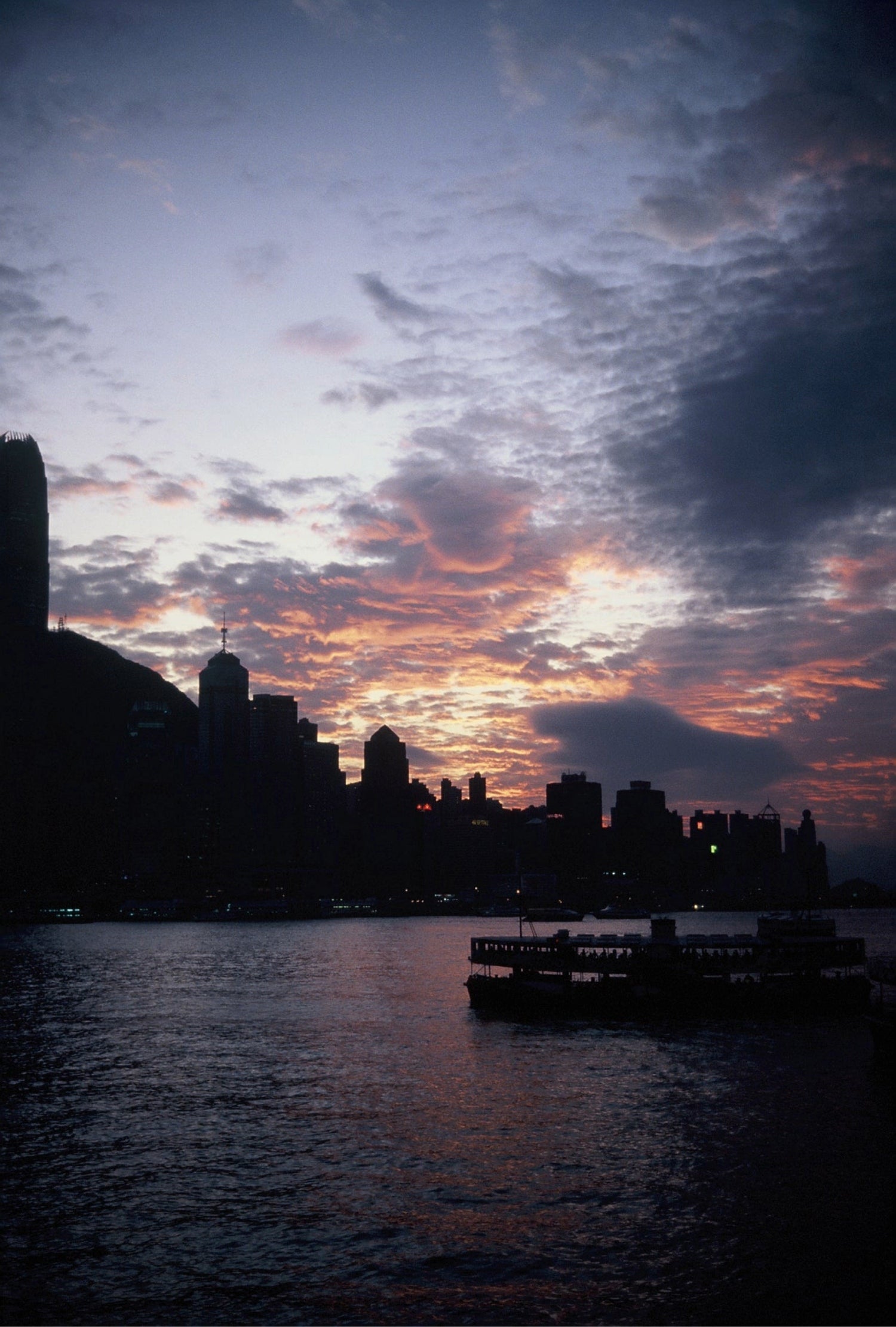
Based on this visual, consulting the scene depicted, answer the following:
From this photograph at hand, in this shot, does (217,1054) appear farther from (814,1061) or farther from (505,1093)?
(814,1061)

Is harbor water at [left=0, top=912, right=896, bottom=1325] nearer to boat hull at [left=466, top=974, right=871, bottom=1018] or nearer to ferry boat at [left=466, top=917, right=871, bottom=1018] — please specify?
boat hull at [left=466, top=974, right=871, bottom=1018]

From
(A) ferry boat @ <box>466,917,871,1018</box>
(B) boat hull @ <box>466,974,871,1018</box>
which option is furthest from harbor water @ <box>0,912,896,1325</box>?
(A) ferry boat @ <box>466,917,871,1018</box>

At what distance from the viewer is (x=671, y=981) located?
95688mm

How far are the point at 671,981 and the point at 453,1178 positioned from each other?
54199 mm

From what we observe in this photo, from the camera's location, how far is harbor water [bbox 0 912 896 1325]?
112 ft

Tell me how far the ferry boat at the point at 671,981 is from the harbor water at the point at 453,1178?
21.1 feet

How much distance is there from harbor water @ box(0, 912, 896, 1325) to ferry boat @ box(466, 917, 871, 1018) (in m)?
6.45

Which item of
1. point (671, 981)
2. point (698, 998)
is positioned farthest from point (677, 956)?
point (698, 998)

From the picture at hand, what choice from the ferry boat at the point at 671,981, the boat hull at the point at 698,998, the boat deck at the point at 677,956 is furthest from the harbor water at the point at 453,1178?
the boat deck at the point at 677,956

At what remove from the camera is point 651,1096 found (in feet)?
200

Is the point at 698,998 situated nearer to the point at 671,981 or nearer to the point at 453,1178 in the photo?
the point at 671,981

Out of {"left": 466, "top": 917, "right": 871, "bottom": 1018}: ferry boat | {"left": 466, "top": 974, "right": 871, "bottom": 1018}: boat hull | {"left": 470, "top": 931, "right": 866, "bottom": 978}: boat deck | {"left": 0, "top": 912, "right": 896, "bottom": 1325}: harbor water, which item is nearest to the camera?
{"left": 0, "top": 912, "right": 896, "bottom": 1325}: harbor water

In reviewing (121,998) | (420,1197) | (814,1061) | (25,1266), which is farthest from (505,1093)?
(121,998)

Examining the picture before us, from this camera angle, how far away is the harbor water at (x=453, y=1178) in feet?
112
